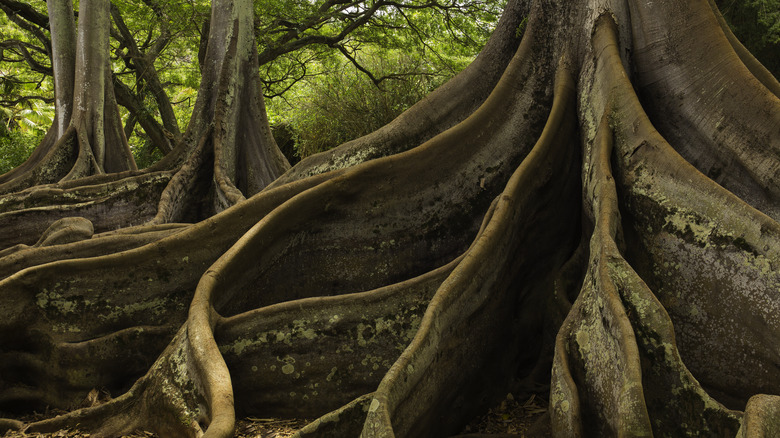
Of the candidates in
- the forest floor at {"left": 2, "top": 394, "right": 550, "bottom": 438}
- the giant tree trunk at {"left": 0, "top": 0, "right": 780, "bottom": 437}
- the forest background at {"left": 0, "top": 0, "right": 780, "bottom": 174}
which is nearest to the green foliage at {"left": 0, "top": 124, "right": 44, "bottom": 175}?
the forest background at {"left": 0, "top": 0, "right": 780, "bottom": 174}

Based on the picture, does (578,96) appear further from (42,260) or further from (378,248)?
(42,260)

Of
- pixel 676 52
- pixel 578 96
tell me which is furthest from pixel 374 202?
pixel 676 52

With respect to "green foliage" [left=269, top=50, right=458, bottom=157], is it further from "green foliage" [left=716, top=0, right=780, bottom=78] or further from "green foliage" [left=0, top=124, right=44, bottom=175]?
"green foliage" [left=0, top=124, right=44, bottom=175]

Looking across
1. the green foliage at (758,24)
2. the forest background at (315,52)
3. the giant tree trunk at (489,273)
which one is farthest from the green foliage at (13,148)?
the green foliage at (758,24)

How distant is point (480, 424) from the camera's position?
348 centimetres

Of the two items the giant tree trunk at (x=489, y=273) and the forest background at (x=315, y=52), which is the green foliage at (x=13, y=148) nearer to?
the forest background at (x=315, y=52)

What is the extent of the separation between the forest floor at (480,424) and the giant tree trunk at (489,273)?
72 millimetres

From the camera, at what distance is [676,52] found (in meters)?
4.07

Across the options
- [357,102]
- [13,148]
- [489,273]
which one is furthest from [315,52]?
[489,273]

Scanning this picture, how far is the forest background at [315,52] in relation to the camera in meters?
11.7

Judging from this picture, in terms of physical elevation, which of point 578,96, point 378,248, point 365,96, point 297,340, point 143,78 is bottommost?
point 297,340

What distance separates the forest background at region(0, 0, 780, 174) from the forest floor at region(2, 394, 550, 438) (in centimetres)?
795

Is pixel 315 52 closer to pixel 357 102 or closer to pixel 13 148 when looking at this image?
pixel 357 102

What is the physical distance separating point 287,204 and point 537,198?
1683 mm
